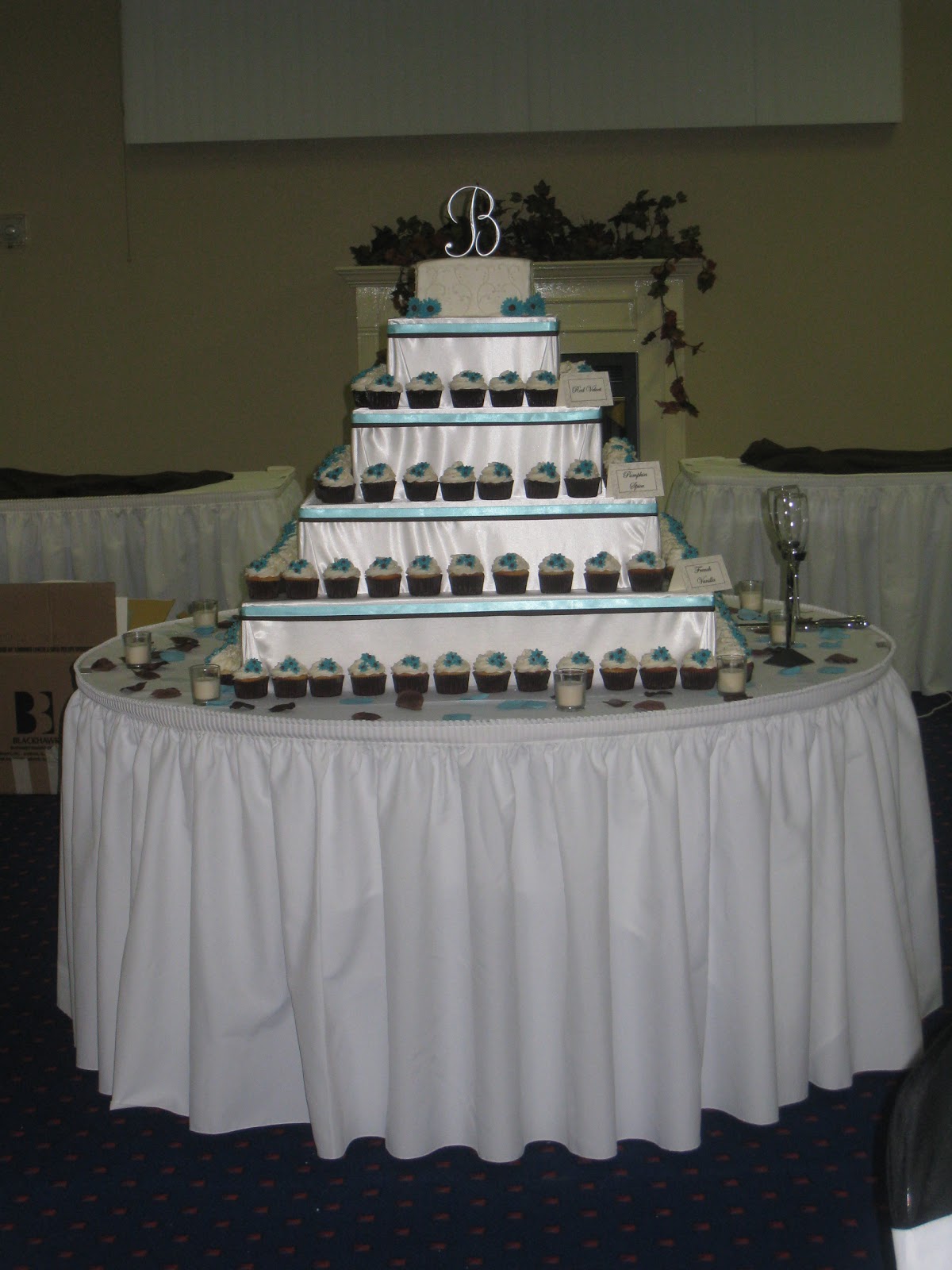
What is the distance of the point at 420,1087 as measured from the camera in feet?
7.17

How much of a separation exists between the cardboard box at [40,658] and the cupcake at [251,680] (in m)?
1.70

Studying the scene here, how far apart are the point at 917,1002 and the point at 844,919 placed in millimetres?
428

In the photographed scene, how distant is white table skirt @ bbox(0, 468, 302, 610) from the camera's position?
526 centimetres

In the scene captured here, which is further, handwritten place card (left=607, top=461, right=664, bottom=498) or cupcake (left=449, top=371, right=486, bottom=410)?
cupcake (left=449, top=371, right=486, bottom=410)

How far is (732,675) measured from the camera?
228cm

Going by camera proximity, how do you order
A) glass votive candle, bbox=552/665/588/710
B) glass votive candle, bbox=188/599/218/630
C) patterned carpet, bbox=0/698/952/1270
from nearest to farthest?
1. patterned carpet, bbox=0/698/952/1270
2. glass votive candle, bbox=552/665/588/710
3. glass votive candle, bbox=188/599/218/630

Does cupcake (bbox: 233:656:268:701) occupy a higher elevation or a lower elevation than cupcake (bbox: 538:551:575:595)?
lower

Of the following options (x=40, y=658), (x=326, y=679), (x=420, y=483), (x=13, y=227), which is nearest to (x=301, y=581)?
(x=326, y=679)

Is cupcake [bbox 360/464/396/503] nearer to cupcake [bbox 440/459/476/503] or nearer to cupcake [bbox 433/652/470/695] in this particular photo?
cupcake [bbox 440/459/476/503]

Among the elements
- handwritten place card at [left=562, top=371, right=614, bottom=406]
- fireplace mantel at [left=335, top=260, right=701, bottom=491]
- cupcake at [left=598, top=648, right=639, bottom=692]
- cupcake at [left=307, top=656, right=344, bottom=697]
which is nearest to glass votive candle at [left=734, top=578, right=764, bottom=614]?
handwritten place card at [left=562, top=371, right=614, bottom=406]

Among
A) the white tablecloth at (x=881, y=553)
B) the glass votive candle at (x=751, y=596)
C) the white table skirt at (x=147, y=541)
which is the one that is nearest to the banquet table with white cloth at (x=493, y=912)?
the glass votive candle at (x=751, y=596)

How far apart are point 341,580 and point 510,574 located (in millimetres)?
335

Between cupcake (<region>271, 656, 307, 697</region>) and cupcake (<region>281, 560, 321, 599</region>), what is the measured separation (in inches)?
6.7

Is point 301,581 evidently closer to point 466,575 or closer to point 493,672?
point 466,575
